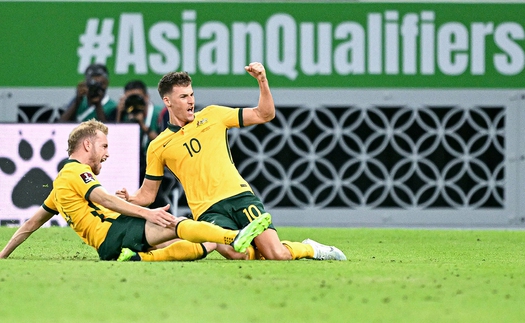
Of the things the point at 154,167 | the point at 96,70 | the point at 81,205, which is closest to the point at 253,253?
the point at 154,167

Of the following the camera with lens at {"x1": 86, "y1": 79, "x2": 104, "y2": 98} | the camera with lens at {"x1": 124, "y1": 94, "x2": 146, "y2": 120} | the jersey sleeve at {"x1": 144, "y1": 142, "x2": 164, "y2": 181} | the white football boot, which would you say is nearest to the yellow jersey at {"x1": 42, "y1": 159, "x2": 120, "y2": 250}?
the jersey sleeve at {"x1": 144, "y1": 142, "x2": 164, "y2": 181}

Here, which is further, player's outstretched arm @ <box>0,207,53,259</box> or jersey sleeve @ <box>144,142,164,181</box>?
jersey sleeve @ <box>144,142,164,181</box>

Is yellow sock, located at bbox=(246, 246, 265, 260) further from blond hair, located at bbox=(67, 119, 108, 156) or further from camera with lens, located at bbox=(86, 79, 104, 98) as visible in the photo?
camera with lens, located at bbox=(86, 79, 104, 98)

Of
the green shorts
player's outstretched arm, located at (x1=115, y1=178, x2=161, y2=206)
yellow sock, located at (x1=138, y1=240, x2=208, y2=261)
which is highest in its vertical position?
player's outstretched arm, located at (x1=115, y1=178, x2=161, y2=206)

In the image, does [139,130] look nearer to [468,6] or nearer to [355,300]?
[468,6]

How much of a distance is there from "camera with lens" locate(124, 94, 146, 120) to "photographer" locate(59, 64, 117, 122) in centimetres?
18

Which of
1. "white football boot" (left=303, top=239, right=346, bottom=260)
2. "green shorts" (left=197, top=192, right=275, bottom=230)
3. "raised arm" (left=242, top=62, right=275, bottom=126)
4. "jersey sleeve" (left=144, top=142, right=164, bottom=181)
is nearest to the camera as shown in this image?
"raised arm" (left=242, top=62, right=275, bottom=126)

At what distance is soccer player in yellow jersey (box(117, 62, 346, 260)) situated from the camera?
758 cm

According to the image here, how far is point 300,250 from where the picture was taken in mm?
7605

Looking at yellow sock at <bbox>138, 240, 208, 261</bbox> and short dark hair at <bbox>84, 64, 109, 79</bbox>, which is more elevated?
short dark hair at <bbox>84, 64, 109, 79</bbox>

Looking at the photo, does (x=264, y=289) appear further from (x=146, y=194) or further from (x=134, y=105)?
(x=134, y=105)

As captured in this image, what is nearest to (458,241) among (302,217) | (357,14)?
(302,217)

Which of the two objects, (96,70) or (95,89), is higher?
(96,70)

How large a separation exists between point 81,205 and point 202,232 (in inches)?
35.1
